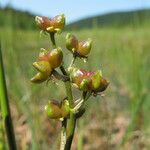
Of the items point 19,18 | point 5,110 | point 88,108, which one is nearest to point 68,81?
point 5,110

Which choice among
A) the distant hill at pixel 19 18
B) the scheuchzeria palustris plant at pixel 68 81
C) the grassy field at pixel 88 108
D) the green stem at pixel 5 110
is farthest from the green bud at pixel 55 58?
the distant hill at pixel 19 18

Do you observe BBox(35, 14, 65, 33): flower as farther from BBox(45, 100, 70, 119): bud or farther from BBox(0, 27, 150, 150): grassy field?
BBox(0, 27, 150, 150): grassy field

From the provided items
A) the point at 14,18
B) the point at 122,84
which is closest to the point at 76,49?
the point at 14,18

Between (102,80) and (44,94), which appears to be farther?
(44,94)

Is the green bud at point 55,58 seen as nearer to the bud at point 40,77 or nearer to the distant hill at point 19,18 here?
the bud at point 40,77

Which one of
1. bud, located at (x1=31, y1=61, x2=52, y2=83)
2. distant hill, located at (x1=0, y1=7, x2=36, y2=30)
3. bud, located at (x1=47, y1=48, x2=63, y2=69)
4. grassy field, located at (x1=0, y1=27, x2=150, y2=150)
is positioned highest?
bud, located at (x1=47, y1=48, x2=63, y2=69)

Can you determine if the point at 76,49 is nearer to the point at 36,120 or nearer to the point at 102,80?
the point at 102,80

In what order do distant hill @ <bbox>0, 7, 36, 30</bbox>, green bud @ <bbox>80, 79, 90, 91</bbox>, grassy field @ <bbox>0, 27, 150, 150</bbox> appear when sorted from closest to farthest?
green bud @ <bbox>80, 79, 90, 91</bbox> < grassy field @ <bbox>0, 27, 150, 150</bbox> < distant hill @ <bbox>0, 7, 36, 30</bbox>

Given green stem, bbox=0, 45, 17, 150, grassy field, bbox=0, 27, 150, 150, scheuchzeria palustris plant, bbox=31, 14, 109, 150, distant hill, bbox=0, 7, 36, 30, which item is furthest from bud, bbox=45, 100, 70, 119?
distant hill, bbox=0, 7, 36, 30
